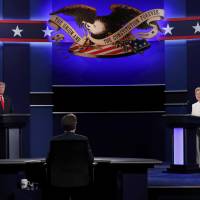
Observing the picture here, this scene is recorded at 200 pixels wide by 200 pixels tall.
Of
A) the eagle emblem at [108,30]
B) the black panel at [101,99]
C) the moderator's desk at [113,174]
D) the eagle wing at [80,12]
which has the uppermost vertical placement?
the eagle wing at [80,12]

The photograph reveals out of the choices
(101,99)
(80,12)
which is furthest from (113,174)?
(80,12)

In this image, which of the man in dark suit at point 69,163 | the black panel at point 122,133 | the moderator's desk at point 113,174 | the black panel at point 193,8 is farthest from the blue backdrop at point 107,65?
the man in dark suit at point 69,163

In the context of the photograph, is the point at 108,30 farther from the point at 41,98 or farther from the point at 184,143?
the point at 184,143

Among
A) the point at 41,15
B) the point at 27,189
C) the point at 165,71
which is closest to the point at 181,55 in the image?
the point at 165,71

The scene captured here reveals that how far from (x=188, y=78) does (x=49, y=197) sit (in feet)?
17.3

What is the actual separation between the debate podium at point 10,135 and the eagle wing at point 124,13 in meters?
4.66

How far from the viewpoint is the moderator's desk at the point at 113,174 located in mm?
5195

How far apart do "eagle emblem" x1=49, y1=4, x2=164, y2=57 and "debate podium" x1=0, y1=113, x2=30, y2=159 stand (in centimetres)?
442

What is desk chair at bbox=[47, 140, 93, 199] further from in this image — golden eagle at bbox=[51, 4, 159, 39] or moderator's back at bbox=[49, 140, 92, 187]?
golden eagle at bbox=[51, 4, 159, 39]

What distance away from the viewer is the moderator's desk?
17.0ft

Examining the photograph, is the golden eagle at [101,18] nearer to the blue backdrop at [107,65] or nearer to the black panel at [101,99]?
the blue backdrop at [107,65]

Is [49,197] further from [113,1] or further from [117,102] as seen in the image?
[113,1]

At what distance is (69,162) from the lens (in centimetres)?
470

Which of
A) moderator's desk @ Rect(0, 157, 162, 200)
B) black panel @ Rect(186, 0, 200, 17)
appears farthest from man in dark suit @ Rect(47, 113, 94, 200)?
black panel @ Rect(186, 0, 200, 17)
